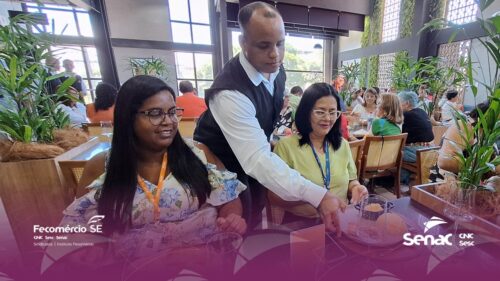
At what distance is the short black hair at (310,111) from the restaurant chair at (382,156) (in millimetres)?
1060

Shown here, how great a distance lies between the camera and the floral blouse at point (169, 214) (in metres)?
0.75

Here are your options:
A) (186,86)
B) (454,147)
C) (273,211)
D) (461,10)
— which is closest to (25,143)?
(273,211)

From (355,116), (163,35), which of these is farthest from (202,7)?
(355,116)

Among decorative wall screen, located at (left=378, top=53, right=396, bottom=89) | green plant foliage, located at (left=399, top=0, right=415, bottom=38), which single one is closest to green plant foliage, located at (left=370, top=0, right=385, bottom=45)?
decorative wall screen, located at (left=378, top=53, right=396, bottom=89)

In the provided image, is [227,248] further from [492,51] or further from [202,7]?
[202,7]

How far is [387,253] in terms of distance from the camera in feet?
2.28

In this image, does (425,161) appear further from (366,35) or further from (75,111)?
(366,35)

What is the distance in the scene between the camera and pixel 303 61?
10391 millimetres

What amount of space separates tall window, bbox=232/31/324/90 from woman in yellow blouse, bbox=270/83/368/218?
340 inches

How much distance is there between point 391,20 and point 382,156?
7.47 m

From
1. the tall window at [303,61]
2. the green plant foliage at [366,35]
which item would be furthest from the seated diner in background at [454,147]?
the tall window at [303,61]

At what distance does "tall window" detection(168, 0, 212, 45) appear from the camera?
781cm

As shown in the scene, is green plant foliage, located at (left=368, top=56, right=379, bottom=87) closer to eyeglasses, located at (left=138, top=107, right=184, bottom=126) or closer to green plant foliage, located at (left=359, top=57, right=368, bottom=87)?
green plant foliage, located at (left=359, top=57, right=368, bottom=87)

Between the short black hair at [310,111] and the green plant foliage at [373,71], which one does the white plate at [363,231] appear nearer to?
the short black hair at [310,111]
